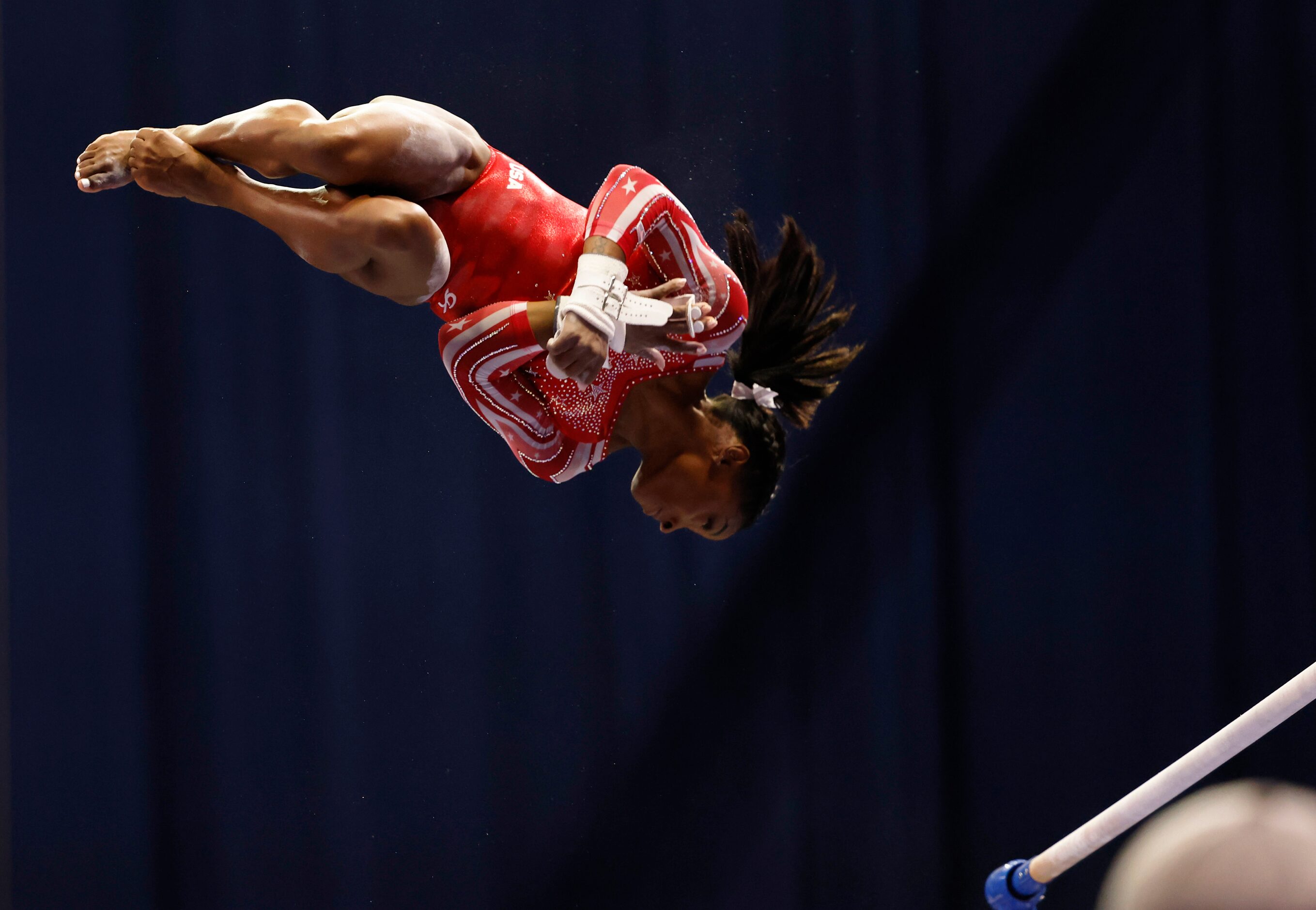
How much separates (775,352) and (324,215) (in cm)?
82

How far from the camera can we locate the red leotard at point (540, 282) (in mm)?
1858

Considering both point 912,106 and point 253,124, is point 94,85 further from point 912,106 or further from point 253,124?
point 912,106

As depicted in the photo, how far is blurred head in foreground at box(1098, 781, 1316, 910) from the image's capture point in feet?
3.60

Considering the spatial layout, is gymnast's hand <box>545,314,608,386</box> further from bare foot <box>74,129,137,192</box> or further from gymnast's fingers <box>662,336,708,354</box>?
bare foot <box>74,129,137,192</box>

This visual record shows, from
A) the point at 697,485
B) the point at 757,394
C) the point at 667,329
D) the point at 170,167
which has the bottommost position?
the point at 697,485

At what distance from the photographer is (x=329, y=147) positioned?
1803 millimetres

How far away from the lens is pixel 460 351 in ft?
6.17

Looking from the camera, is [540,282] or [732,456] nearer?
[540,282]

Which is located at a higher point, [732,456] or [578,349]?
[578,349]

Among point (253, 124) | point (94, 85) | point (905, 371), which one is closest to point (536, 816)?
point (905, 371)

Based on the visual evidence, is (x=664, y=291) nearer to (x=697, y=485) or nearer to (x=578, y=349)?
(x=578, y=349)

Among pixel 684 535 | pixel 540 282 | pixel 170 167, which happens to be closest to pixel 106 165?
pixel 170 167

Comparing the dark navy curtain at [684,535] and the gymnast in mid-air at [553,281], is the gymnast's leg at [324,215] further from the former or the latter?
the dark navy curtain at [684,535]

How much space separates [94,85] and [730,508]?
186 centimetres
